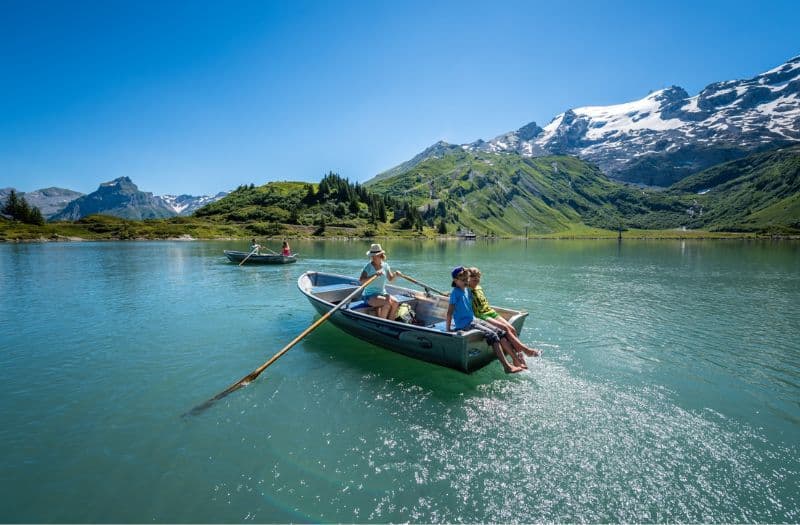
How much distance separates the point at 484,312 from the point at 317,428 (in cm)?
658

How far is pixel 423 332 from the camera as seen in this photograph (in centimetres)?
1219

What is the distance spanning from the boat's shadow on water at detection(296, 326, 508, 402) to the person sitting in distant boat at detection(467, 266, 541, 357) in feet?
4.77

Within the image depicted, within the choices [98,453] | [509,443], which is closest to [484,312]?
[509,443]

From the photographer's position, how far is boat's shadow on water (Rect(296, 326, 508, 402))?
11874 mm

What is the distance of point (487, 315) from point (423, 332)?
2411 millimetres

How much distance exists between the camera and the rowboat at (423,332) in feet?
38.1

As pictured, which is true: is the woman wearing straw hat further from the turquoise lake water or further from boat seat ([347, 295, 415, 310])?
the turquoise lake water

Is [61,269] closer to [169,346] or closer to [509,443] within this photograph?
[169,346]

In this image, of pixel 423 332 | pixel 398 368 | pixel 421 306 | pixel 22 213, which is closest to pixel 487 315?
pixel 423 332

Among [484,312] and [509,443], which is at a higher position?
[484,312]

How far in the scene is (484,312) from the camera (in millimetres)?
12898

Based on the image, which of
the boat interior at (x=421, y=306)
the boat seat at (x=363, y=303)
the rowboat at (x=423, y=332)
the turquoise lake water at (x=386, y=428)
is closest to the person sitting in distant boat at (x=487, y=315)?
the rowboat at (x=423, y=332)

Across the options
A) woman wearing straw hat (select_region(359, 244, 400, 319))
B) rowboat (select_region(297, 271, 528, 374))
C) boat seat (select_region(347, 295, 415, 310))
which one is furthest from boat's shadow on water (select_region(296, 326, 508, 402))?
woman wearing straw hat (select_region(359, 244, 400, 319))

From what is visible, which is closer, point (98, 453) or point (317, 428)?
point (98, 453)
